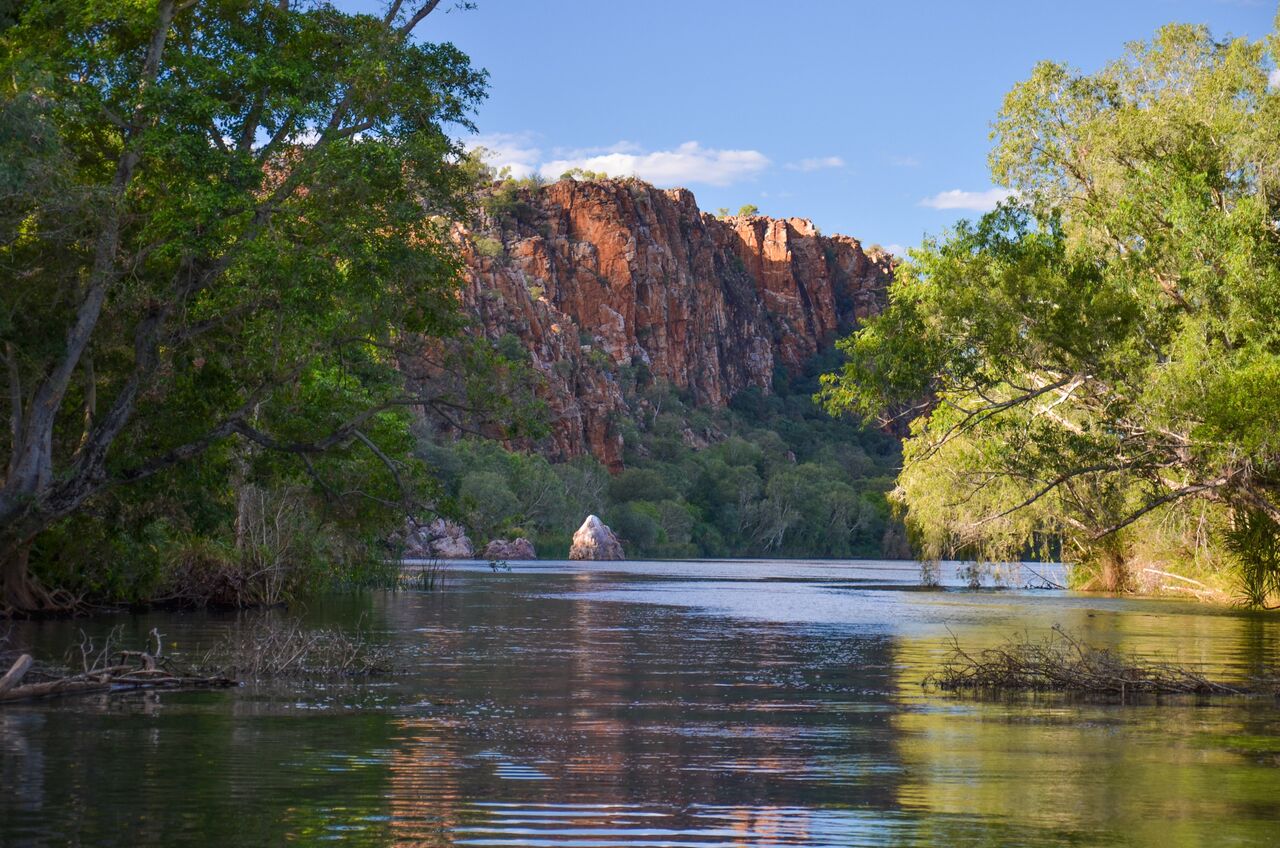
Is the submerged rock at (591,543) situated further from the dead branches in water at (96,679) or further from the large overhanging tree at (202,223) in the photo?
the dead branches in water at (96,679)

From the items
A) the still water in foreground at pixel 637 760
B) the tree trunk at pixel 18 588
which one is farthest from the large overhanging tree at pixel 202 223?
the tree trunk at pixel 18 588

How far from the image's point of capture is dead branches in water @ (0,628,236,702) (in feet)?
48.8

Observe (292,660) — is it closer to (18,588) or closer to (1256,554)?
(18,588)

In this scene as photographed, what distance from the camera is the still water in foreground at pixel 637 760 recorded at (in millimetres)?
9211

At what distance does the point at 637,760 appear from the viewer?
1227 cm

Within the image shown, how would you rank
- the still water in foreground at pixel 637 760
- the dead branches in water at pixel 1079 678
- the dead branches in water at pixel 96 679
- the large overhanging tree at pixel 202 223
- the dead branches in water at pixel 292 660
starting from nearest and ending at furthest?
the still water in foreground at pixel 637 760 < the dead branches in water at pixel 96 679 < the dead branches in water at pixel 1079 678 < the dead branches in water at pixel 292 660 < the large overhanging tree at pixel 202 223

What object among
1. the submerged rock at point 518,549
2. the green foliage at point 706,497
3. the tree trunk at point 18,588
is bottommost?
the submerged rock at point 518,549

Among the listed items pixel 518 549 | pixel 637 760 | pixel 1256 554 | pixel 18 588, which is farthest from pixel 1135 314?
pixel 518 549

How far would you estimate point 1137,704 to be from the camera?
17.2 meters

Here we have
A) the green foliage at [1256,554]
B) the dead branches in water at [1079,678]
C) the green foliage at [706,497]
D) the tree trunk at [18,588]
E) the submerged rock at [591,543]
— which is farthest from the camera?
the green foliage at [706,497]

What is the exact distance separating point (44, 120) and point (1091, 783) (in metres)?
13.3

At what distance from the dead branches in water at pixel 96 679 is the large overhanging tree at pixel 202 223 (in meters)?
4.20

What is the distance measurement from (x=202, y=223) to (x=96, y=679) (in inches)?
270

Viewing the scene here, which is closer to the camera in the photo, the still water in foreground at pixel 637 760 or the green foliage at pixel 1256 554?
the still water in foreground at pixel 637 760
